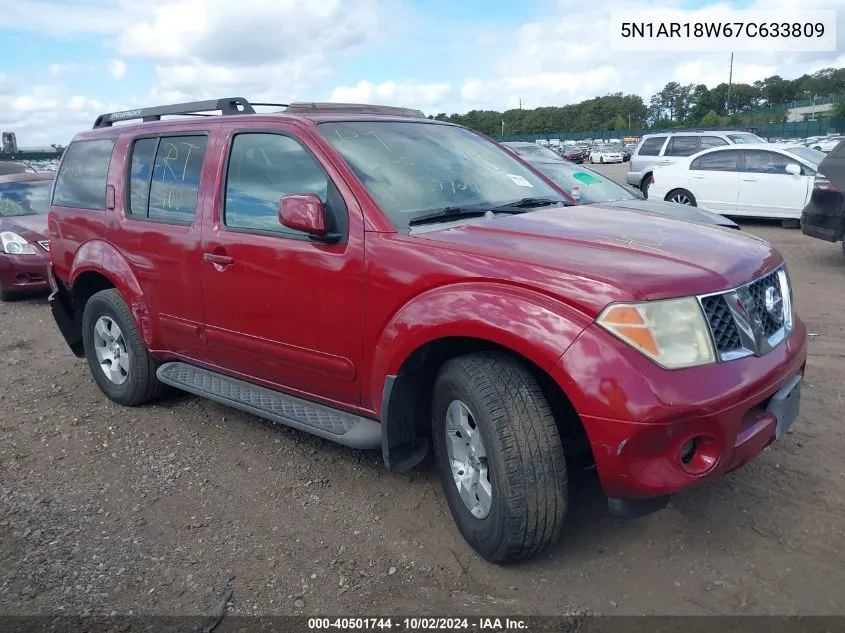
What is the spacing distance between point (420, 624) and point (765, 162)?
38.7 feet

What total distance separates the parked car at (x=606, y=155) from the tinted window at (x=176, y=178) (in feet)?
161

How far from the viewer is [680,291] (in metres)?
2.63

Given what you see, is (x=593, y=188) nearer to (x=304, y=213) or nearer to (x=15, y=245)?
(x=304, y=213)

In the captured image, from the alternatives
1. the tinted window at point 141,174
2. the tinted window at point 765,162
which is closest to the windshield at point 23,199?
the tinted window at point 141,174

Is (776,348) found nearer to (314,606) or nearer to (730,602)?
(730,602)

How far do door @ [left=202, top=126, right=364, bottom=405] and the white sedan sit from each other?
10.6 metres

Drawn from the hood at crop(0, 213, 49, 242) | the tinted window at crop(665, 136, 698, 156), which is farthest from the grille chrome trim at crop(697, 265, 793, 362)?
the tinted window at crop(665, 136, 698, 156)

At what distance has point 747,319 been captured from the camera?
2.79 metres

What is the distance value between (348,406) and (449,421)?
672 mm

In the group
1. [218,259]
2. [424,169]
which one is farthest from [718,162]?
[218,259]

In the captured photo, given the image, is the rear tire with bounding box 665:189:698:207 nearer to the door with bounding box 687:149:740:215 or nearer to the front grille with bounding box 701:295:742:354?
the door with bounding box 687:149:740:215

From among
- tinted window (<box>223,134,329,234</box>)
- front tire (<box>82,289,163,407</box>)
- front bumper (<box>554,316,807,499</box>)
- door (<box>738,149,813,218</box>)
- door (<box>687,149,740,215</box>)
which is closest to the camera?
front bumper (<box>554,316,807,499</box>)

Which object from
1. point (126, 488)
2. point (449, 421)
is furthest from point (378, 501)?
point (126, 488)

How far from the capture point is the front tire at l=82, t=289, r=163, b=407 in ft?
15.8
